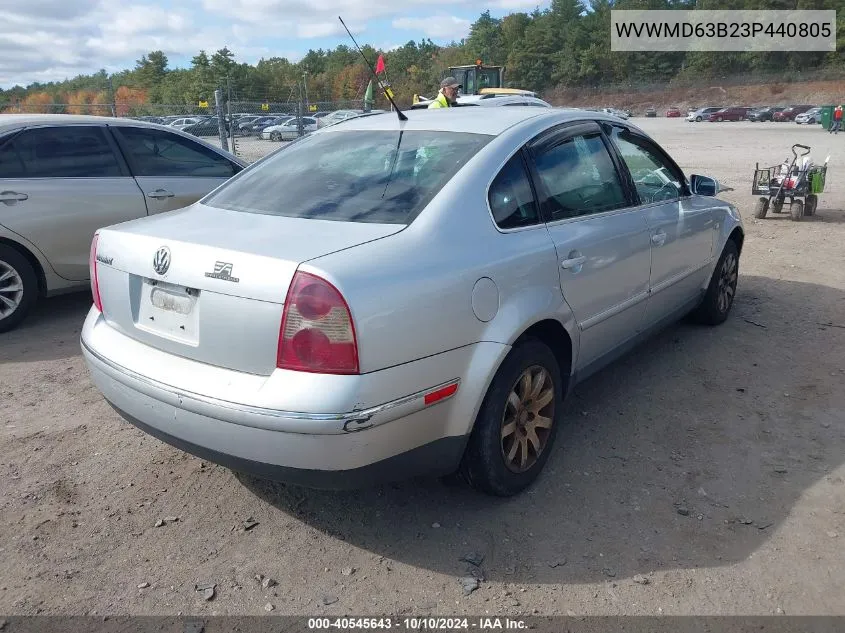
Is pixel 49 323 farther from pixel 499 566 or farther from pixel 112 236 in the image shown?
pixel 499 566

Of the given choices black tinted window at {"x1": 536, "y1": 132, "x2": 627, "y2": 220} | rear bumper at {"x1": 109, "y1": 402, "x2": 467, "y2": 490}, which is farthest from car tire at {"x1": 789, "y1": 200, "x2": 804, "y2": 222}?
rear bumper at {"x1": 109, "y1": 402, "x2": 467, "y2": 490}

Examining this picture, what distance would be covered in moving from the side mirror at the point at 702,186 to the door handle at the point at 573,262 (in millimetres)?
1866

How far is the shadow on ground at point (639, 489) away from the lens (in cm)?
284

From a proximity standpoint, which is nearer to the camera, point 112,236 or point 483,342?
point 483,342

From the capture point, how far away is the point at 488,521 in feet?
9.97

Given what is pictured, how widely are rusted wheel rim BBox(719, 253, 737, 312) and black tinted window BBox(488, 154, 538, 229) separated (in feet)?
8.95

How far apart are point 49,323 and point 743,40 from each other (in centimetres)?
9032

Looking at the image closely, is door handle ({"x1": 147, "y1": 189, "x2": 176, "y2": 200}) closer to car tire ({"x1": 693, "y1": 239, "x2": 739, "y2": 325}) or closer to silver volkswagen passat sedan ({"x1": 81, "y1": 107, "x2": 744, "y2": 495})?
silver volkswagen passat sedan ({"x1": 81, "y1": 107, "x2": 744, "y2": 495})

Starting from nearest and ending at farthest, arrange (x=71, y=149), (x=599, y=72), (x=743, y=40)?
(x=71, y=149) < (x=743, y=40) < (x=599, y=72)

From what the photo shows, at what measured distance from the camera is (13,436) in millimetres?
3795

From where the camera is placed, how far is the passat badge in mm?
2508

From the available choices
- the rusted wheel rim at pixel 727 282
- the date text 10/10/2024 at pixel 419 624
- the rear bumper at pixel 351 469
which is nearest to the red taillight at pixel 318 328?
the rear bumper at pixel 351 469

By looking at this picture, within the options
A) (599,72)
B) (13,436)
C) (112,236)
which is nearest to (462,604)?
(112,236)

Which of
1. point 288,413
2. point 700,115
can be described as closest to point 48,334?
point 288,413
